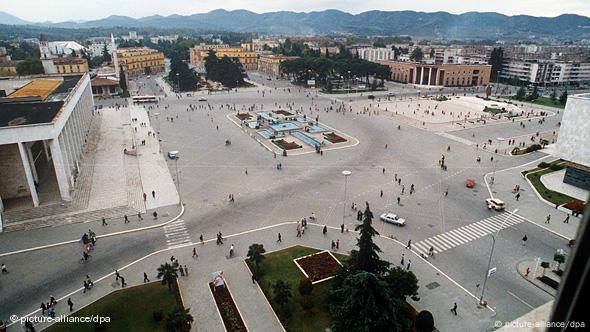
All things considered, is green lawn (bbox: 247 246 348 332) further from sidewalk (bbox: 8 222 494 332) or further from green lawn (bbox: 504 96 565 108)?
green lawn (bbox: 504 96 565 108)

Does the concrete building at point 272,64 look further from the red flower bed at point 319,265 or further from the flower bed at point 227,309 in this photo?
the flower bed at point 227,309

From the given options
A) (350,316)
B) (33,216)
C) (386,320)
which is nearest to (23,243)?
(33,216)

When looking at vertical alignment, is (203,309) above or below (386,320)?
below

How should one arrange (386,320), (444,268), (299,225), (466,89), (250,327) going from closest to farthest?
1. (386,320)
2. (250,327)
3. (444,268)
4. (299,225)
5. (466,89)

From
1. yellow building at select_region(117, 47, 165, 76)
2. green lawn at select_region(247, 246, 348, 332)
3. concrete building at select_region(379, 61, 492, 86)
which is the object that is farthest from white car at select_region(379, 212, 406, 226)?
yellow building at select_region(117, 47, 165, 76)

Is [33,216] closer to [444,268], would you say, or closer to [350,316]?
[350,316]

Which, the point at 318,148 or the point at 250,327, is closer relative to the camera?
the point at 250,327

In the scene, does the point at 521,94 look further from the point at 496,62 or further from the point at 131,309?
the point at 131,309

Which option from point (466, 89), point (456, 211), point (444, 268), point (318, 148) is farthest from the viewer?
point (466, 89)
